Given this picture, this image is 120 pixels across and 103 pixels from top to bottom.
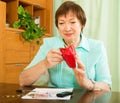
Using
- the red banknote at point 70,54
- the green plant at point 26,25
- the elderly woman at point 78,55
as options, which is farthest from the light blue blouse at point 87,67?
the green plant at point 26,25

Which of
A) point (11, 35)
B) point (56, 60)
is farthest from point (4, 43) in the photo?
point (56, 60)

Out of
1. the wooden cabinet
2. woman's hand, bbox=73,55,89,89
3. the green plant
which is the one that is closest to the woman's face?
woman's hand, bbox=73,55,89,89

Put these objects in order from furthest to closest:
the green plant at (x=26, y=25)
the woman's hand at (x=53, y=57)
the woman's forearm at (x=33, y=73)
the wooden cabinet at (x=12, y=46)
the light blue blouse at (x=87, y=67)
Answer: the green plant at (x=26, y=25) → the wooden cabinet at (x=12, y=46) → the light blue blouse at (x=87, y=67) → the woman's forearm at (x=33, y=73) → the woman's hand at (x=53, y=57)

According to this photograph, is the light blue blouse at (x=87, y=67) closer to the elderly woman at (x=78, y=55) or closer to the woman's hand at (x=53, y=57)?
the elderly woman at (x=78, y=55)

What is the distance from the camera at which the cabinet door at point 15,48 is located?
2.83 m

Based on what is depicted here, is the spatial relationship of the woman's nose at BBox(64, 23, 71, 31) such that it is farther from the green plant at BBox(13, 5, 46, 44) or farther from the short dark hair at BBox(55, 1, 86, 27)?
the green plant at BBox(13, 5, 46, 44)

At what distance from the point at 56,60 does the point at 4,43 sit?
1.58 m

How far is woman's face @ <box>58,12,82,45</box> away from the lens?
1.58 m

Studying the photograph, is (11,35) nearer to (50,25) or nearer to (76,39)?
(50,25)

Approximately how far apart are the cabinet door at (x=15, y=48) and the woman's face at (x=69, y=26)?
1.39 meters

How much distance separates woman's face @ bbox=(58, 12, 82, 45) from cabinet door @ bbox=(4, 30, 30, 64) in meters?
1.39

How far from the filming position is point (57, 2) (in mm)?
3752

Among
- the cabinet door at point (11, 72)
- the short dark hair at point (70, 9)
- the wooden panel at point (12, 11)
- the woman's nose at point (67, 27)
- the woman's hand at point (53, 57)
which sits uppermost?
the wooden panel at point (12, 11)

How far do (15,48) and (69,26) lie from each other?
5.07 feet
